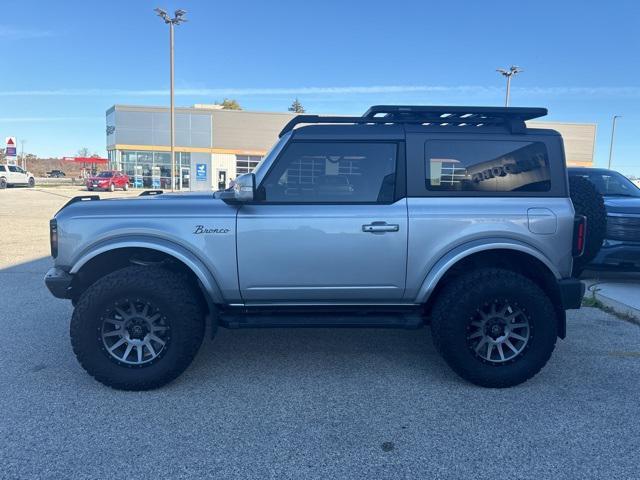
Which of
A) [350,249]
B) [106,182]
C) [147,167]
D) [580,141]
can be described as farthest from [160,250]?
[580,141]

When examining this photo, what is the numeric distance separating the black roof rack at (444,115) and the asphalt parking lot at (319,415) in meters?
2.05

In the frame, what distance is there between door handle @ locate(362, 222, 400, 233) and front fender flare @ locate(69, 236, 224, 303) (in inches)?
48.6

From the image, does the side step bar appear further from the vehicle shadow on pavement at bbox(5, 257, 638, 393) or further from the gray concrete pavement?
the gray concrete pavement

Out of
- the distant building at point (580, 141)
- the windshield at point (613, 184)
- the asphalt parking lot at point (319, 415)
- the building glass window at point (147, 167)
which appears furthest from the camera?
the distant building at point (580, 141)

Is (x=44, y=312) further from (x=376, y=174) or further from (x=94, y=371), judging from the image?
(x=376, y=174)

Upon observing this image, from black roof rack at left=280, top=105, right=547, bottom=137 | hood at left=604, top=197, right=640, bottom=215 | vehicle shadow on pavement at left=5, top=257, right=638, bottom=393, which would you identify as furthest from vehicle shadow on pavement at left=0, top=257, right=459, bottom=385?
hood at left=604, top=197, right=640, bottom=215

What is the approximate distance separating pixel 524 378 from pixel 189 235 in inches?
110

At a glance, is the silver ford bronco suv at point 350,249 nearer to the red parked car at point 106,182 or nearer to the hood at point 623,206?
the hood at point 623,206

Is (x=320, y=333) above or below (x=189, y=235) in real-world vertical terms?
below

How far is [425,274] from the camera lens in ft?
11.9

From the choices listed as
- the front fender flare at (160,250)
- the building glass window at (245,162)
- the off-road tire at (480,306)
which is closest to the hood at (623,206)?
the off-road tire at (480,306)

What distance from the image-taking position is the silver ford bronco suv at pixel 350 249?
3.54 metres

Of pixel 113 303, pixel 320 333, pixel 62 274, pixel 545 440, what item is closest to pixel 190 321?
pixel 113 303

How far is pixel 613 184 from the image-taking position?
790cm
